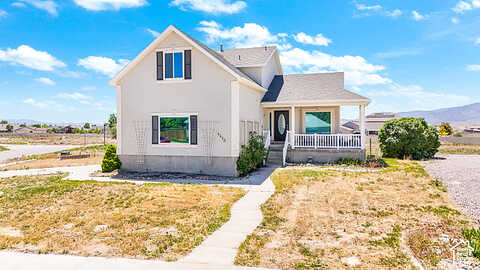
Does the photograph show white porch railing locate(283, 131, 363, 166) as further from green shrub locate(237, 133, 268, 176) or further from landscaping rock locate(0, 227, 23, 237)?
landscaping rock locate(0, 227, 23, 237)

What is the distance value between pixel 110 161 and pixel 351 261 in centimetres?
1259

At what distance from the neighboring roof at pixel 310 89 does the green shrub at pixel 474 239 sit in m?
10.6

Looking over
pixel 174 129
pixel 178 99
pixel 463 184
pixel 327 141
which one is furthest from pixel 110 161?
pixel 463 184

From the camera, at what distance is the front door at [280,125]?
1883 centimetres

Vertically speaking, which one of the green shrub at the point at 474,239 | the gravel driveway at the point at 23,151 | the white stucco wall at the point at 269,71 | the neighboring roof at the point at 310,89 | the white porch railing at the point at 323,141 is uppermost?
the white stucco wall at the point at 269,71

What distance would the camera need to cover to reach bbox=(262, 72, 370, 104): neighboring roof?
16031 millimetres

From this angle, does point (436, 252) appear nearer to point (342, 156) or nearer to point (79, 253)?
point (79, 253)

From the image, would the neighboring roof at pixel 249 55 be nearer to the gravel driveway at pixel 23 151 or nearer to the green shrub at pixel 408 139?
the green shrub at pixel 408 139

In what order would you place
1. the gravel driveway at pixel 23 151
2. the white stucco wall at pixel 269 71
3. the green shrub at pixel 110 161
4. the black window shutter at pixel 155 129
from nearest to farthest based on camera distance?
the black window shutter at pixel 155 129
the green shrub at pixel 110 161
the white stucco wall at pixel 269 71
the gravel driveway at pixel 23 151

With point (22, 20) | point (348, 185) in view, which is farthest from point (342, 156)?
point (22, 20)

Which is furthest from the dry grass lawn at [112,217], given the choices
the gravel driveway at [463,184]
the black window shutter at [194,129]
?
the gravel driveway at [463,184]

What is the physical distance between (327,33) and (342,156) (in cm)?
922

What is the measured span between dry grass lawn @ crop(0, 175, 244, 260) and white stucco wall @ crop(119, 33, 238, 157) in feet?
9.61

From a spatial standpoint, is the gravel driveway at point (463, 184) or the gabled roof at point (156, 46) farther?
the gabled roof at point (156, 46)
